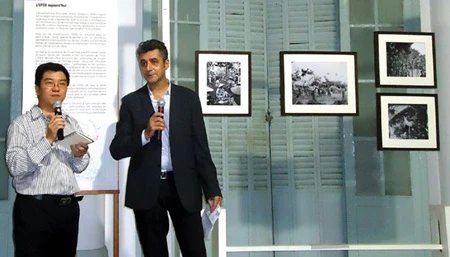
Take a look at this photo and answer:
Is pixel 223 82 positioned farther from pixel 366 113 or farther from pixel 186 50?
pixel 366 113

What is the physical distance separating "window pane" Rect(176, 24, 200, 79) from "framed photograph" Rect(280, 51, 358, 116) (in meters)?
0.88

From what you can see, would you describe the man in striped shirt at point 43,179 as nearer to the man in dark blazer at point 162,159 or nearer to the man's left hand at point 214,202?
the man in dark blazer at point 162,159

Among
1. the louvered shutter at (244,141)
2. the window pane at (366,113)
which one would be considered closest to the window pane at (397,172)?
the window pane at (366,113)

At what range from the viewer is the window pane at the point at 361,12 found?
412 centimetres

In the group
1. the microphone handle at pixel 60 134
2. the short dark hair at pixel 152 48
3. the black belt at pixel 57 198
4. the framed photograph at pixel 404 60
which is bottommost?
the black belt at pixel 57 198

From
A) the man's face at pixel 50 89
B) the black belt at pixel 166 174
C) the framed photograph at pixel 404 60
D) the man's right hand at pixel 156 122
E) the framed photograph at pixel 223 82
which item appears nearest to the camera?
the man's right hand at pixel 156 122

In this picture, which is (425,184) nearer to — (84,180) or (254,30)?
(254,30)

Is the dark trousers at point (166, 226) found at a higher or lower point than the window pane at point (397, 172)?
lower

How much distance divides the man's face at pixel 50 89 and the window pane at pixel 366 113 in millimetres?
2422

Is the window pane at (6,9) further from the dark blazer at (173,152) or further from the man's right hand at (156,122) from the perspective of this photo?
the man's right hand at (156,122)

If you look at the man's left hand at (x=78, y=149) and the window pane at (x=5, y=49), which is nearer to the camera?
the man's left hand at (x=78, y=149)

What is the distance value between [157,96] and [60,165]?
60 cm

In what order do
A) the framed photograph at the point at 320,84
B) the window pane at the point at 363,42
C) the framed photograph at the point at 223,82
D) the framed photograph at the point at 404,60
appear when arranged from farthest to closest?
1. the window pane at the point at 363,42
2. the framed photograph at the point at 404,60
3. the framed photograph at the point at 320,84
4. the framed photograph at the point at 223,82

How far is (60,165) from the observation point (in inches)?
99.6
